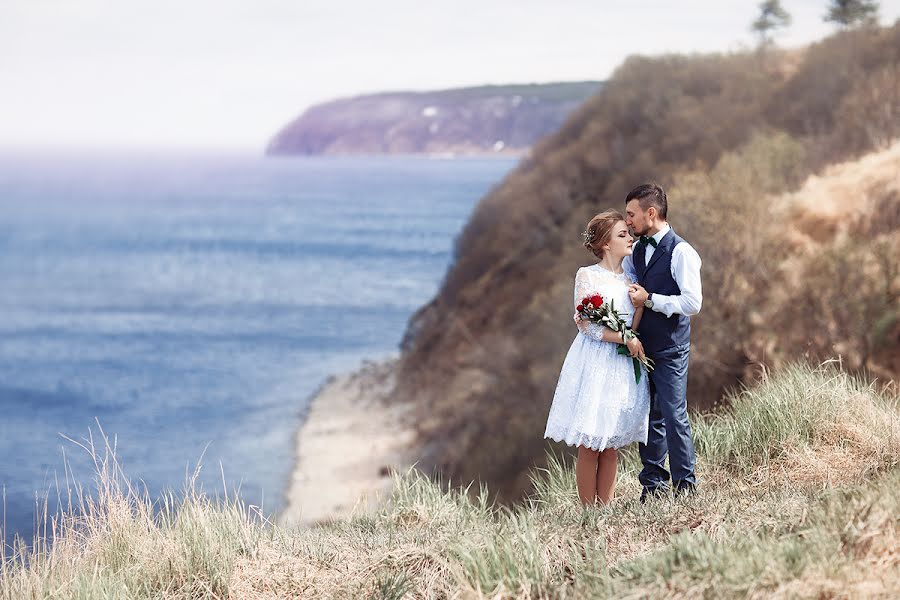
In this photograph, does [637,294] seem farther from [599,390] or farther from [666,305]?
[599,390]

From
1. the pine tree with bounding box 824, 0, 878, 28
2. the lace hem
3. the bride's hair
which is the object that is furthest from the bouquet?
the pine tree with bounding box 824, 0, 878, 28

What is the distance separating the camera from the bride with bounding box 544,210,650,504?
5730 millimetres

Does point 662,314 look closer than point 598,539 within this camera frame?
No

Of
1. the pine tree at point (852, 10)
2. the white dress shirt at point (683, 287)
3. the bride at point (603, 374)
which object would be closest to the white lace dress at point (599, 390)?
the bride at point (603, 374)

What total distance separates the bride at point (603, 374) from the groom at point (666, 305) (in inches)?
3.7

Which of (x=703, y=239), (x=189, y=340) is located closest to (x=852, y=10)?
(x=703, y=239)

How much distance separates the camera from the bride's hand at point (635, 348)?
5688 mm

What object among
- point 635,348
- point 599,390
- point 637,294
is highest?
point 637,294

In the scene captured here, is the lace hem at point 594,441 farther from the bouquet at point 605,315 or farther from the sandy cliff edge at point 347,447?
the sandy cliff edge at point 347,447

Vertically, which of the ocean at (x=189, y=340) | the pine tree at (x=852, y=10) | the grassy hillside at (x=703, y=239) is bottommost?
the ocean at (x=189, y=340)

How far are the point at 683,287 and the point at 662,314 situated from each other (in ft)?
0.80

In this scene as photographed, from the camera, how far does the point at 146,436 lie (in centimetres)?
4731

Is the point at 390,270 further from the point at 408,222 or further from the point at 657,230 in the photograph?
the point at 657,230

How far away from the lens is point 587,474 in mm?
6059
